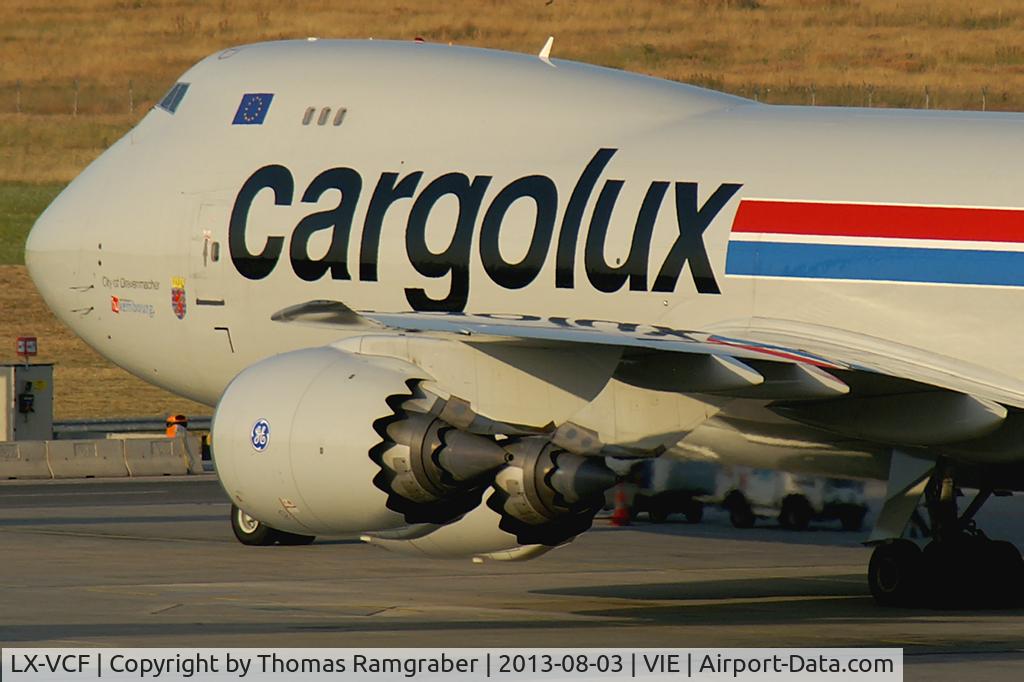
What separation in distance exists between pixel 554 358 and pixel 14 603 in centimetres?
687

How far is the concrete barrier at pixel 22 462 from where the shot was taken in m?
42.0

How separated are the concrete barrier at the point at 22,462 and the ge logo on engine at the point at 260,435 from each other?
887 inches

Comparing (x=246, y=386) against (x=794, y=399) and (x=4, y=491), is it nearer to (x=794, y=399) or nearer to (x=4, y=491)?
(x=794, y=399)

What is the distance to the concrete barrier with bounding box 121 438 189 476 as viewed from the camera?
4338 cm

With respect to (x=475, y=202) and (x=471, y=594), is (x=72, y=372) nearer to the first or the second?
(x=471, y=594)

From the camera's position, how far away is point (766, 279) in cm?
2173

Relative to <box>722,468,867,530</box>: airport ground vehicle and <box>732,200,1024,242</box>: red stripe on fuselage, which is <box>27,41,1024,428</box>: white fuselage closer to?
<box>732,200,1024,242</box>: red stripe on fuselage

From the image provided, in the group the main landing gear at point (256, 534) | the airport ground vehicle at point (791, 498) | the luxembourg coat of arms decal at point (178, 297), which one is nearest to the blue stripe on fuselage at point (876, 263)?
the airport ground vehicle at point (791, 498)

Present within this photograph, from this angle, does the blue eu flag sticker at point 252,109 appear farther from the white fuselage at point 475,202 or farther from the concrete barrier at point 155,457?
the concrete barrier at point 155,457

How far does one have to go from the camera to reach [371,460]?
19734 mm

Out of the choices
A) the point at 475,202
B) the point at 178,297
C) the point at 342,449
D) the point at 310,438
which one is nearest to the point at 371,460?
the point at 342,449

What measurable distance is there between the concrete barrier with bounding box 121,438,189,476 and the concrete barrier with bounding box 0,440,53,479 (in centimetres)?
183

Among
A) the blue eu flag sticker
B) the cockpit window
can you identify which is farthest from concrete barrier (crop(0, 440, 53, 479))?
the blue eu flag sticker

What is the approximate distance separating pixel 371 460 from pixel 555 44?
96334 millimetres
